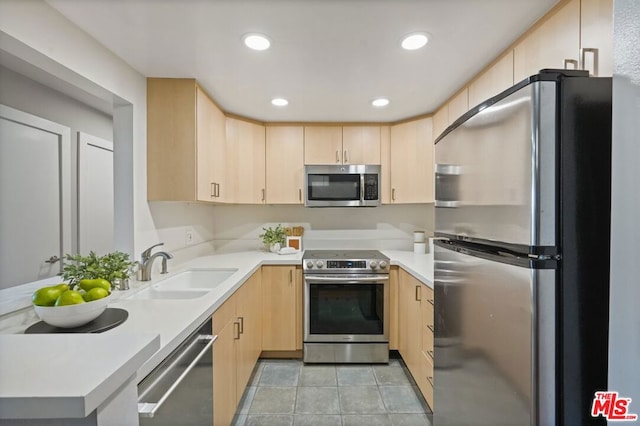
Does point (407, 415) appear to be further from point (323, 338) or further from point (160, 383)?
point (160, 383)

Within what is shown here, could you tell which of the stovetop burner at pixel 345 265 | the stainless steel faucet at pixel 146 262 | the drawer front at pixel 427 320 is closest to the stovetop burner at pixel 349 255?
the stovetop burner at pixel 345 265

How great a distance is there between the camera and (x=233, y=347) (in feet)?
5.54

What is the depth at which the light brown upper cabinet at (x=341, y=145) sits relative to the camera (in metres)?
2.77

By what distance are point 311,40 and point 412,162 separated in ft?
5.18

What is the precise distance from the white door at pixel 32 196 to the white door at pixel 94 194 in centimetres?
13

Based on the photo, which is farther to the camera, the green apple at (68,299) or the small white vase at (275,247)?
the small white vase at (275,247)

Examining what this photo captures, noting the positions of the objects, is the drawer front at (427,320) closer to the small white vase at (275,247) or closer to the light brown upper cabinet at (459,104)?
the light brown upper cabinet at (459,104)

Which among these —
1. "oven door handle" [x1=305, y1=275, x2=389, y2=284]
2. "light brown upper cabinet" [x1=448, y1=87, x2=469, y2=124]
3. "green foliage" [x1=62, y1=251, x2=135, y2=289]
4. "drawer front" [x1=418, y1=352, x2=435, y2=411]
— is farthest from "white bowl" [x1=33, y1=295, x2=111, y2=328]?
"light brown upper cabinet" [x1=448, y1=87, x2=469, y2=124]

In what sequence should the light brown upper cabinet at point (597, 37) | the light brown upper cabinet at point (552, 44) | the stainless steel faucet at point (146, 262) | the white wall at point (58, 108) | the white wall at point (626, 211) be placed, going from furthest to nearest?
the white wall at point (58, 108) < the stainless steel faucet at point (146, 262) < the light brown upper cabinet at point (552, 44) < the light brown upper cabinet at point (597, 37) < the white wall at point (626, 211)

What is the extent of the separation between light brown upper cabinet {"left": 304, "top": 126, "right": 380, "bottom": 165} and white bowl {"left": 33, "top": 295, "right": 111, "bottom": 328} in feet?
6.87

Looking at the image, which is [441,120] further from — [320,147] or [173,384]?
[173,384]

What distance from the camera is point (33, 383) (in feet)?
1.48

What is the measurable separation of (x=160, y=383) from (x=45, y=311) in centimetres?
43

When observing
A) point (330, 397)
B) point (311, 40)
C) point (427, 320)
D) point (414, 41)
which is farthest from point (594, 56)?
point (330, 397)
